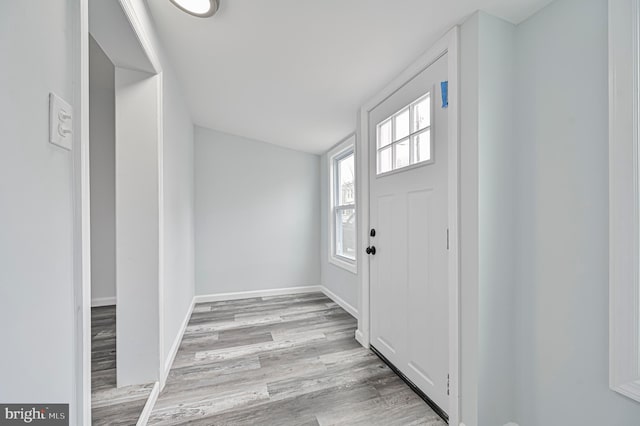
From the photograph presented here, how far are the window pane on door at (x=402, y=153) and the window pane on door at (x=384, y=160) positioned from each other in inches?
3.1

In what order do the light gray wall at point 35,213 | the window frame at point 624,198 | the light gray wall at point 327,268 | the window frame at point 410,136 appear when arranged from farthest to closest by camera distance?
the light gray wall at point 327,268 < the window frame at point 410,136 < the window frame at point 624,198 < the light gray wall at point 35,213

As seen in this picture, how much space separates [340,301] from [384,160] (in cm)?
200

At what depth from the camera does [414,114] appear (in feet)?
5.56

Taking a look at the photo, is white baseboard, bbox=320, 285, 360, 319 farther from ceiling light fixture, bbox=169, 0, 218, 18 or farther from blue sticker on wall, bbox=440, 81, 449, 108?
ceiling light fixture, bbox=169, 0, 218, 18

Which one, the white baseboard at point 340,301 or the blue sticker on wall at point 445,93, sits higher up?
the blue sticker on wall at point 445,93

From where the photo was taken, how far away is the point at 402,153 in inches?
71.1

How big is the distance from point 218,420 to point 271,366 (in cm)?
55

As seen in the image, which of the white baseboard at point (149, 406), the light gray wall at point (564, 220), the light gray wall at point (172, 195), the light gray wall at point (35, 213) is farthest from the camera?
the light gray wall at point (172, 195)

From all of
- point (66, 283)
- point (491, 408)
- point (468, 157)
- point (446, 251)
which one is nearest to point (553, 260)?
point (446, 251)

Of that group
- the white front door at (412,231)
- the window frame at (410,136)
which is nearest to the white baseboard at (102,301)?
the white front door at (412,231)

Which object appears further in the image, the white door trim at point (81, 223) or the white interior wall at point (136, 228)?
the white interior wall at point (136, 228)

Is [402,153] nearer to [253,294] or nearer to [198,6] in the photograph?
[198,6]

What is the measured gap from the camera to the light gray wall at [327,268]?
10.1 feet

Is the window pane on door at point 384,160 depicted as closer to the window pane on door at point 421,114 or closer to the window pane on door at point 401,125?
the window pane on door at point 401,125
